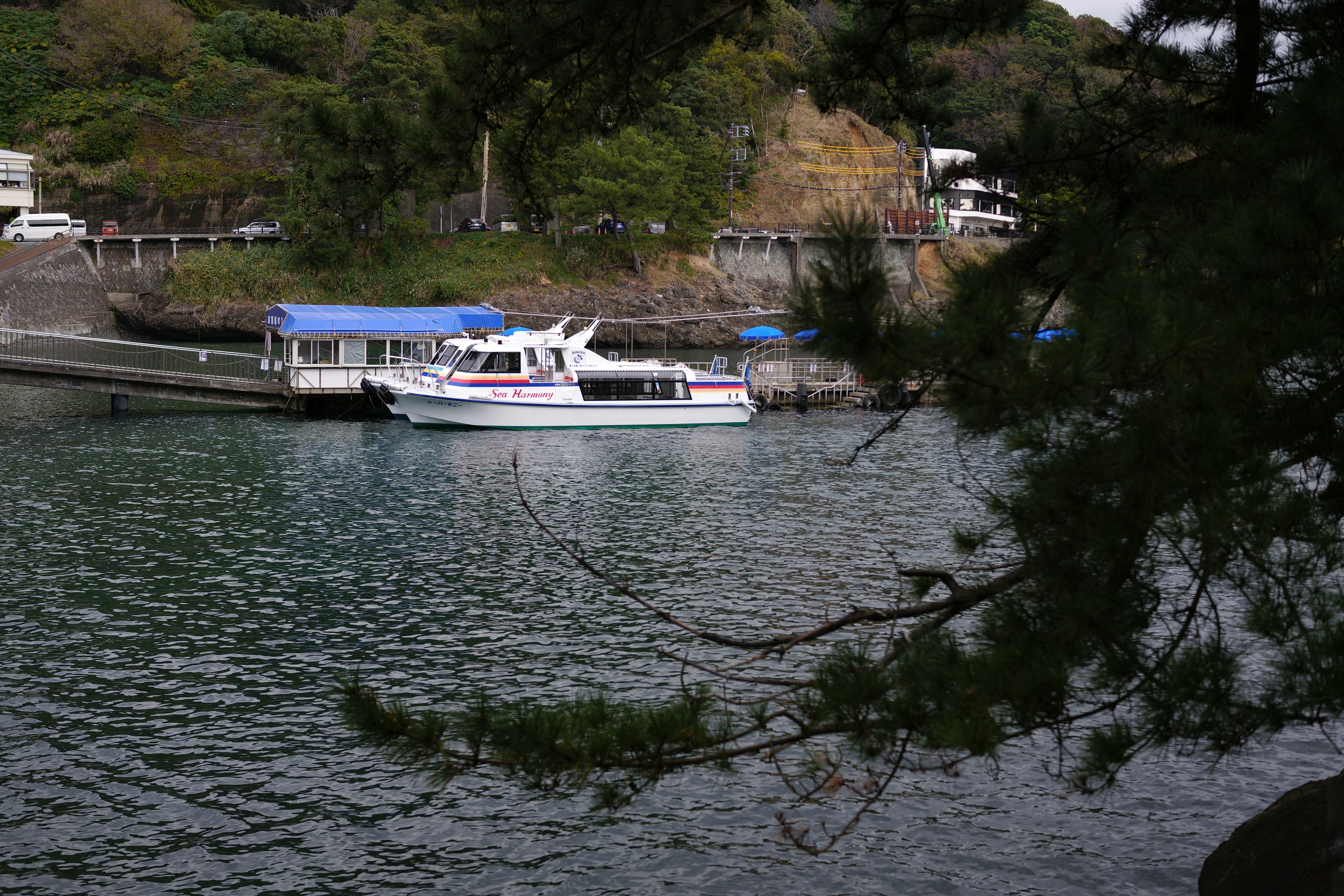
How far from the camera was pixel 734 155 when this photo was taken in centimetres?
7881

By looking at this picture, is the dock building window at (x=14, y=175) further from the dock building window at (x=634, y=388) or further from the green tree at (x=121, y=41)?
the dock building window at (x=634, y=388)

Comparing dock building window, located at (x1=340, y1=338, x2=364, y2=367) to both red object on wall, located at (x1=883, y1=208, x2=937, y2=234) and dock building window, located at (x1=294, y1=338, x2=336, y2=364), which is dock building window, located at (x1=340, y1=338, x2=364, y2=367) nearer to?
dock building window, located at (x1=294, y1=338, x2=336, y2=364)

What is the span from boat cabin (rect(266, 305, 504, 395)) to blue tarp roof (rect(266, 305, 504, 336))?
0.10 ft

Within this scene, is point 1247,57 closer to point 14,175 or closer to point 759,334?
point 759,334

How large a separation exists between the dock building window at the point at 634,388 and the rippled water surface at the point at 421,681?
36.0ft

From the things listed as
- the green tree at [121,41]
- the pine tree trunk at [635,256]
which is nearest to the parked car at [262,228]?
the green tree at [121,41]

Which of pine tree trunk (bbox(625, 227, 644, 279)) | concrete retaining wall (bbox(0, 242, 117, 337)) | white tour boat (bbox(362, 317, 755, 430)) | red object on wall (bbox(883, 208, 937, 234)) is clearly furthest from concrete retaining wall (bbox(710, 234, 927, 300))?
concrete retaining wall (bbox(0, 242, 117, 337))

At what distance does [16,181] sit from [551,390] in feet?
152

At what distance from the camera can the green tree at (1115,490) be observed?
4.26 meters

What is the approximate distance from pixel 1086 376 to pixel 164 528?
821 inches

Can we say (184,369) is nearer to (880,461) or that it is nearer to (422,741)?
(880,461)

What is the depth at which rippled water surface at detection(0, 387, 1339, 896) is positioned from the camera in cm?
950

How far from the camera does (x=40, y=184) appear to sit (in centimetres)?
6794

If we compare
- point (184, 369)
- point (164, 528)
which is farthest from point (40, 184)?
point (164, 528)
